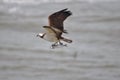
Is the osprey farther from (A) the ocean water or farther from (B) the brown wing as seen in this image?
(A) the ocean water

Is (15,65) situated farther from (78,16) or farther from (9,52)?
(78,16)

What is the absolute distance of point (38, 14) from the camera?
15734mm

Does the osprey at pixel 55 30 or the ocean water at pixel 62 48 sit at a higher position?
the osprey at pixel 55 30

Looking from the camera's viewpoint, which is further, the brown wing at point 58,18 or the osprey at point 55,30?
the brown wing at point 58,18

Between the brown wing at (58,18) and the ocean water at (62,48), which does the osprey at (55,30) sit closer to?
the brown wing at (58,18)

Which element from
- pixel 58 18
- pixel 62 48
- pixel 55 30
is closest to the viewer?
pixel 55 30

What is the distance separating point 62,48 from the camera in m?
13.2

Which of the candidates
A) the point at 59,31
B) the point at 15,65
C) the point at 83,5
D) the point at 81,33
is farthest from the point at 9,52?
the point at 59,31

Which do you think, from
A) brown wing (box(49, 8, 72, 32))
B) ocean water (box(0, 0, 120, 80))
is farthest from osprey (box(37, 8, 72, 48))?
ocean water (box(0, 0, 120, 80))

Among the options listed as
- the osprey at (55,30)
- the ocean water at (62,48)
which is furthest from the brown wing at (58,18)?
the ocean water at (62,48)

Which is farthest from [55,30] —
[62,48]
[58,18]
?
[62,48]

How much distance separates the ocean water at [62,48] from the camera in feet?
39.3

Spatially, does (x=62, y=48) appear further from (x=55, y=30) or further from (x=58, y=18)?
(x=55, y=30)

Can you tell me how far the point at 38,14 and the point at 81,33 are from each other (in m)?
1.84
